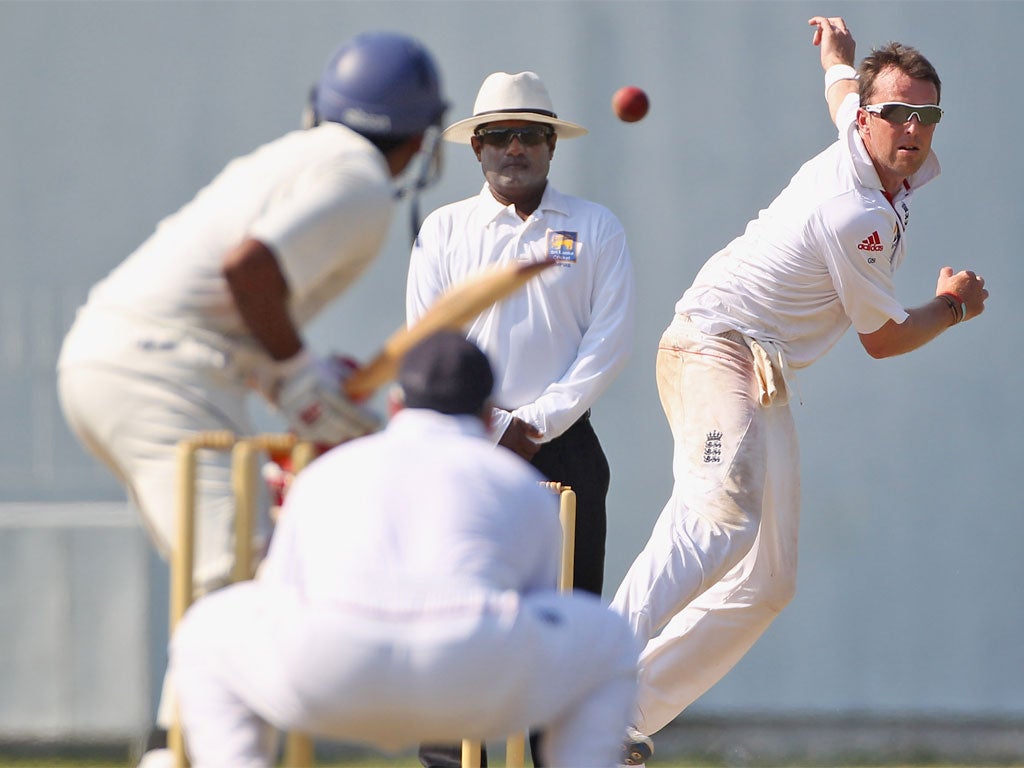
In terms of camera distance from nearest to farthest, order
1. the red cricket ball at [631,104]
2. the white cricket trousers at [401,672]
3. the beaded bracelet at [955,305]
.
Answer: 1. the white cricket trousers at [401,672]
2. the beaded bracelet at [955,305]
3. the red cricket ball at [631,104]

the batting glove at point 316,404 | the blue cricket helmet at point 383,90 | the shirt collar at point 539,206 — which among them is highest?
the blue cricket helmet at point 383,90

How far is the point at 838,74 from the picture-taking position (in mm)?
5133

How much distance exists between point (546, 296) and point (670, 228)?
1.26m

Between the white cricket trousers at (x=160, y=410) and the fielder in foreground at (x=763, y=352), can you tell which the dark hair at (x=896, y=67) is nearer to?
the fielder in foreground at (x=763, y=352)

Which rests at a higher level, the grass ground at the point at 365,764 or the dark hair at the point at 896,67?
the dark hair at the point at 896,67

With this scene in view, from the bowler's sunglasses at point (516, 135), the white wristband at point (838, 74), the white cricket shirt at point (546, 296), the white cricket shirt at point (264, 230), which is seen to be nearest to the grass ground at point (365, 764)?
A: the white cricket shirt at point (546, 296)

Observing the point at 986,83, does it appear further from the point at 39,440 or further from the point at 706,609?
the point at 39,440

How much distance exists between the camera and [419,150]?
11.1 ft

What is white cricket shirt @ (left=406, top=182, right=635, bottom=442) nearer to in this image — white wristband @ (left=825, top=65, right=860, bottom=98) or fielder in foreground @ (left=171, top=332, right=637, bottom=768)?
white wristband @ (left=825, top=65, right=860, bottom=98)

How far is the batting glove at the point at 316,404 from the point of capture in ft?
10.1

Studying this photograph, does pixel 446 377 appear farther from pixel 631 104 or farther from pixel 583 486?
pixel 631 104

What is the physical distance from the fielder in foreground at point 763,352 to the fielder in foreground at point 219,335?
1553 mm

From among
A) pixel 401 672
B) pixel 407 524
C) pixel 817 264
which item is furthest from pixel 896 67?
pixel 401 672

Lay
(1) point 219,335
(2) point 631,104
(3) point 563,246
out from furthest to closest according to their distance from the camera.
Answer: (2) point 631,104, (3) point 563,246, (1) point 219,335
